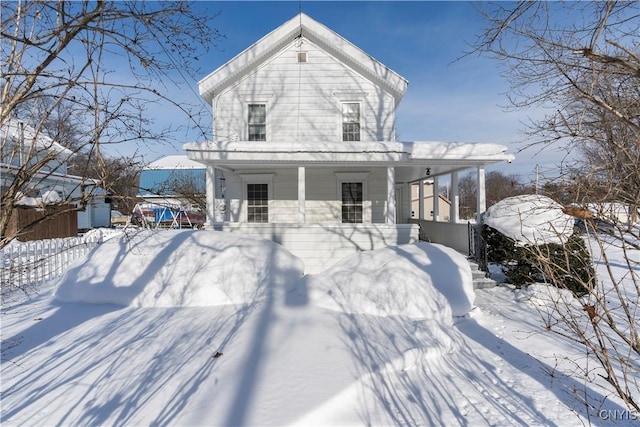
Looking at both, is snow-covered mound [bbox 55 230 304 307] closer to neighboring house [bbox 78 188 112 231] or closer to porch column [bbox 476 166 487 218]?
porch column [bbox 476 166 487 218]

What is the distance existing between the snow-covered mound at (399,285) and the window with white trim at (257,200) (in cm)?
486

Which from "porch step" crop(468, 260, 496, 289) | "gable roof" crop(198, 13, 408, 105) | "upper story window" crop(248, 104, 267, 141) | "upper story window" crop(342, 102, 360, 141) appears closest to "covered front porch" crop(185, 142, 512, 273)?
"porch step" crop(468, 260, 496, 289)

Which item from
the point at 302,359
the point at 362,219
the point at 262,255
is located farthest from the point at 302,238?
the point at 302,359

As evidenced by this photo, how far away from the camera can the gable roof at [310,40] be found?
36.4ft

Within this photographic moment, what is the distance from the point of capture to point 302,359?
414 centimetres

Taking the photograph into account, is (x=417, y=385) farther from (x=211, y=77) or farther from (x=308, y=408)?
(x=211, y=77)

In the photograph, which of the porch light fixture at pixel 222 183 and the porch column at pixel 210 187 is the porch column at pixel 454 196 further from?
the porch light fixture at pixel 222 183

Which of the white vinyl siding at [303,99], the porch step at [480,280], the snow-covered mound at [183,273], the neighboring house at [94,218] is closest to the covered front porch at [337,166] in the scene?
the snow-covered mound at [183,273]

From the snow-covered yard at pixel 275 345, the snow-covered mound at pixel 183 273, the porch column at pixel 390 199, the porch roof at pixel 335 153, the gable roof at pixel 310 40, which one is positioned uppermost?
the gable roof at pixel 310 40

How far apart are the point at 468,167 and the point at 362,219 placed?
12.2ft

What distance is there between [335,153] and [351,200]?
332 centimetres

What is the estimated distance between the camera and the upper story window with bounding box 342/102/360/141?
456 inches

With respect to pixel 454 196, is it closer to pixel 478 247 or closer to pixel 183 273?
pixel 478 247

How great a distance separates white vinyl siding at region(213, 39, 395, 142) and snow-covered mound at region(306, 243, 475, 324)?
5571 mm
